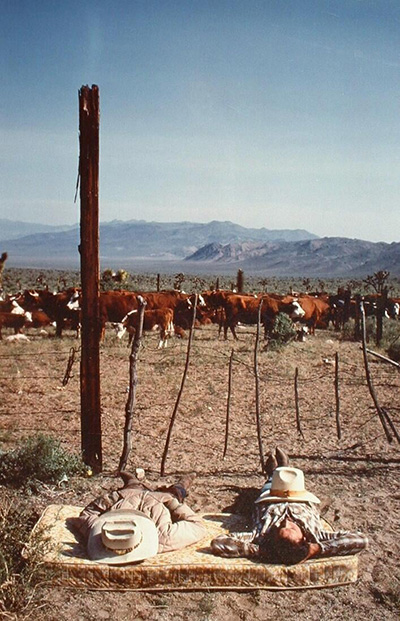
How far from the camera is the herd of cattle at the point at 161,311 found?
17.6 meters

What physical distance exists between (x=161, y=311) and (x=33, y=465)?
34.4ft

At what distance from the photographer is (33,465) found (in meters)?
6.66

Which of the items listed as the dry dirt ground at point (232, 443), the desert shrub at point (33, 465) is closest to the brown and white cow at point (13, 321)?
the dry dirt ground at point (232, 443)

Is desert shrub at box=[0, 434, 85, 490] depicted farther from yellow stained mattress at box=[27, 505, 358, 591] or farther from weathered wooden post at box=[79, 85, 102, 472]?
yellow stained mattress at box=[27, 505, 358, 591]

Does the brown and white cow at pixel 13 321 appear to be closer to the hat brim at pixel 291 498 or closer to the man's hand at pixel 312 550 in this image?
the hat brim at pixel 291 498

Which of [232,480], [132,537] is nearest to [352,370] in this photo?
[232,480]

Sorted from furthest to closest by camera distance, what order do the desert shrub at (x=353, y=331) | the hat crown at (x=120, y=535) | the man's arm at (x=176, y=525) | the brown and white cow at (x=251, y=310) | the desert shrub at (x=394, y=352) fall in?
1. the desert shrub at (x=353, y=331)
2. the brown and white cow at (x=251, y=310)
3. the desert shrub at (x=394, y=352)
4. the man's arm at (x=176, y=525)
5. the hat crown at (x=120, y=535)

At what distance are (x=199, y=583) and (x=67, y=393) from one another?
6848mm

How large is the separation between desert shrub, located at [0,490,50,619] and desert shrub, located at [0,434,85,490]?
148cm

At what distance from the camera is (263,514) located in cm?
544

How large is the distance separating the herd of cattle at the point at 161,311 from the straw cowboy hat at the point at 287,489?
11.1 metres

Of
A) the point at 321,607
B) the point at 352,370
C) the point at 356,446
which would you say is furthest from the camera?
the point at 352,370

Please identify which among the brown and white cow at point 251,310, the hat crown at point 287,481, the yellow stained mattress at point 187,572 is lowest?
the yellow stained mattress at point 187,572

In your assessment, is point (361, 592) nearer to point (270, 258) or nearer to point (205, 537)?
point (205, 537)
